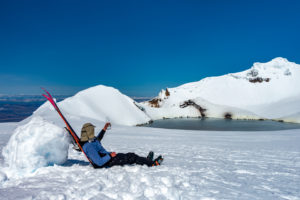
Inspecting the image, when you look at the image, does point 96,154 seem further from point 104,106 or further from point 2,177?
point 104,106

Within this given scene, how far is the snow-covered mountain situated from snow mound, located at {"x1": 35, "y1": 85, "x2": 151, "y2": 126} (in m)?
21.3

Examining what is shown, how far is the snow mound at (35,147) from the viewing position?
175 inches

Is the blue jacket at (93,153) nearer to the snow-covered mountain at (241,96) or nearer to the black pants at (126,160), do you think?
the black pants at (126,160)

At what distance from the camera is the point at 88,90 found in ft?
156

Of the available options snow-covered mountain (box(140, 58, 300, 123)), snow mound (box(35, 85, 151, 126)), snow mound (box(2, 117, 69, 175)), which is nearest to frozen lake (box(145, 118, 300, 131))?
snow mound (box(35, 85, 151, 126))

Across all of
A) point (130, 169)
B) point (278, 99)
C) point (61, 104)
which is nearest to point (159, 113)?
point (61, 104)

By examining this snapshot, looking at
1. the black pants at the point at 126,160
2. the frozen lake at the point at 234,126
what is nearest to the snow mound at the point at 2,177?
the black pants at the point at 126,160

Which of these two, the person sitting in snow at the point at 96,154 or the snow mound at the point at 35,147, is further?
the person sitting in snow at the point at 96,154

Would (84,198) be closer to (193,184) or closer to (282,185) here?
(193,184)

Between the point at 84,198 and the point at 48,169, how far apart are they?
6.71 ft

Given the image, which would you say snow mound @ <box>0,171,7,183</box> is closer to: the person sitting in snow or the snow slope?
the snow slope

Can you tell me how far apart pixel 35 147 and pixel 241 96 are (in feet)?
322

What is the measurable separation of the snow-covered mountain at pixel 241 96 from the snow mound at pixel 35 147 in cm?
6600

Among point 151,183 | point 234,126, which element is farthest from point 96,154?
point 234,126
